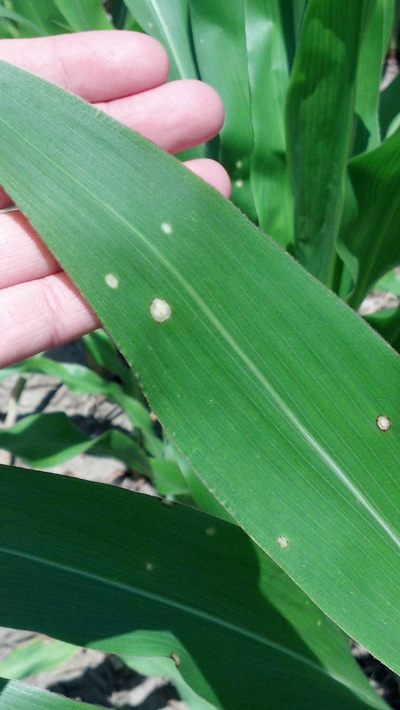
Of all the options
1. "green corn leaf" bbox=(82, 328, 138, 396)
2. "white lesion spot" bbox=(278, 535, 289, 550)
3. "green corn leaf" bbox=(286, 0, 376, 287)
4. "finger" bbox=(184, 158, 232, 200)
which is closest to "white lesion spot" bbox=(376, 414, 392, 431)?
"white lesion spot" bbox=(278, 535, 289, 550)

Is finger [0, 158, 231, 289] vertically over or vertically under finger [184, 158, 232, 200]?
under

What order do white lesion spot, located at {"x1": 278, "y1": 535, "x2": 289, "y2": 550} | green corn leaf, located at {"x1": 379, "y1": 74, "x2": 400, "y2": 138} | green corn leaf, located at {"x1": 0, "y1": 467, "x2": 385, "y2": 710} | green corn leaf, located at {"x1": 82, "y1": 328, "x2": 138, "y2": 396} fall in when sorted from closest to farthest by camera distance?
white lesion spot, located at {"x1": 278, "y1": 535, "x2": 289, "y2": 550}
green corn leaf, located at {"x1": 0, "y1": 467, "x2": 385, "y2": 710}
green corn leaf, located at {"x1": 379, "y1": 74, "x2": 400, "y2": 138}
green corn leaf, located at {"x1": 82, "y1": 328, "x2": 138, "y2": 396}

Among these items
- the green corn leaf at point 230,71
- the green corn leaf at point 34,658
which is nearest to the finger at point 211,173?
the green corn leaf at point 230,71

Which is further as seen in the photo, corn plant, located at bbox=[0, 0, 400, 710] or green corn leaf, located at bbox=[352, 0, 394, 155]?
green corn leaf, located at bbox=[352, 0, 394, 155]

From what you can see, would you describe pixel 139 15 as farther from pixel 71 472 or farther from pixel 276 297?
pixel 71 472

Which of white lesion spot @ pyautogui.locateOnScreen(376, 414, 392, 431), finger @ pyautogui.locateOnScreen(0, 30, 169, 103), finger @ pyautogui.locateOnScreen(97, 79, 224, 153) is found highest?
finger @ pyautogui.locateOnScreen(0, 30, 169, 103)

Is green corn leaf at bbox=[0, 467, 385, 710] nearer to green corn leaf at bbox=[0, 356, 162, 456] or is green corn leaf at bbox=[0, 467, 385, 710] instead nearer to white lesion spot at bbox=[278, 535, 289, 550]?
white lesion spot at bbox=[278, 535, 289, 550]

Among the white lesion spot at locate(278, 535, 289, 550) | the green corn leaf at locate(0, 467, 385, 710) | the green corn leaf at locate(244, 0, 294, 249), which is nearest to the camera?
the white lesion spot at locate(278, 535, 289, 550)
